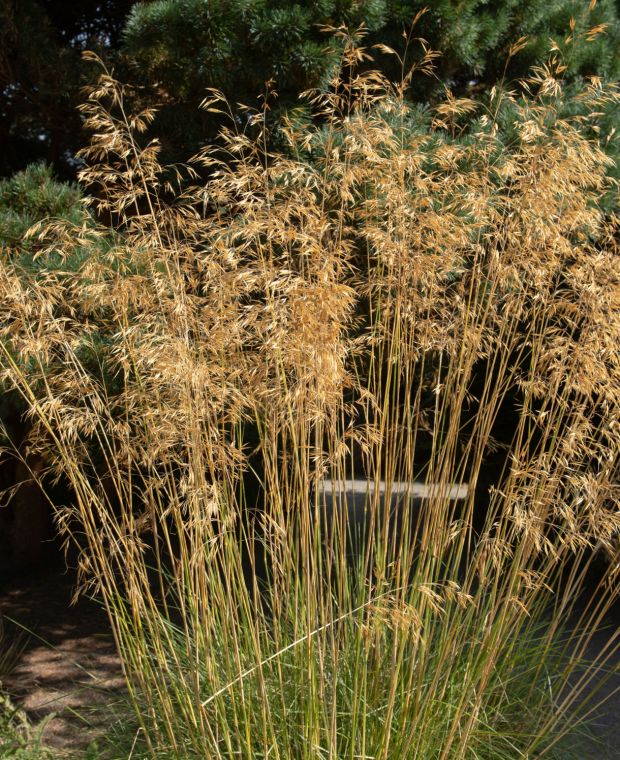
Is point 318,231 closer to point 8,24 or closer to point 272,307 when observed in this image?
point 272,307

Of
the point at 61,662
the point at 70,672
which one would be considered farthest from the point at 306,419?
the point at 61,662

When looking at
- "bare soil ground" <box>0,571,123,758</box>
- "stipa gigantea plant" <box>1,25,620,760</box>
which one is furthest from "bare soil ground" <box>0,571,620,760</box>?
"stipa gigantea plant" <box>1,25,620,760</box>

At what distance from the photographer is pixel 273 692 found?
237 cm

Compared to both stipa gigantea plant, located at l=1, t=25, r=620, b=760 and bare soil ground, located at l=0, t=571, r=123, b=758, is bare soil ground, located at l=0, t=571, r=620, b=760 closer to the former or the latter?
bare soil ground, located at l=0, t=571, r=123, b=758

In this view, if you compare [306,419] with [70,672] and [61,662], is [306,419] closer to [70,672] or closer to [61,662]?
[70,672]

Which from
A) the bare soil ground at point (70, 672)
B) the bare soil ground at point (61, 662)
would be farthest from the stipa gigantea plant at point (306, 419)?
the bare soil ground at point (61, 662)

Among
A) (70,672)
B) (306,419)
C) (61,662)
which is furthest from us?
(61,662)

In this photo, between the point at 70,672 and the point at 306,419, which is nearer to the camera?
the point at 306,419

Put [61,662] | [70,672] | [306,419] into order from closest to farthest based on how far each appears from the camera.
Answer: [306,419], [70,672], [61,662]

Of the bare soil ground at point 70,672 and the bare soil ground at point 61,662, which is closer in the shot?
the bare soil ground at point 70,672

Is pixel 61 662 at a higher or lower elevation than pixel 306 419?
lower

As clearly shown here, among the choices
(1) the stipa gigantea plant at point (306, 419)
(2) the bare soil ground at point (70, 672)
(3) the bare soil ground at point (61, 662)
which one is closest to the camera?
(1) the stipa gigantea plant at point (306, 419)

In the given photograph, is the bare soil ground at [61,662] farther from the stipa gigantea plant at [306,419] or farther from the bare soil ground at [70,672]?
the stipa gigantea plant at [306,419]

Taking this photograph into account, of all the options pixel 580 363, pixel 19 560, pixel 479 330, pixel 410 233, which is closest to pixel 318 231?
pixel 410 233
